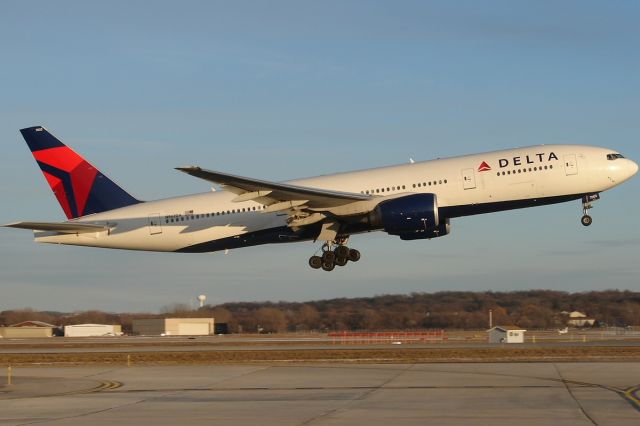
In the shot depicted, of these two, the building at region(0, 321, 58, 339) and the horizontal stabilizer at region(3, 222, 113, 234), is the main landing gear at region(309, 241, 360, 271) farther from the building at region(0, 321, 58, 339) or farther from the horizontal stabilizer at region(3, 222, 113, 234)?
the building at region(0, 321, 58, 339)

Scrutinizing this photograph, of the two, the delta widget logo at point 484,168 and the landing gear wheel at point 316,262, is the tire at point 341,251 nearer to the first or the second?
the landing gear wheel at point 316,262

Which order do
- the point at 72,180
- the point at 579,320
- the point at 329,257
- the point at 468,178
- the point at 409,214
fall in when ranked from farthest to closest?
the point at 579,320
the point at 72,180
the point at 329,257
the point at 468,178
the point at 409,214

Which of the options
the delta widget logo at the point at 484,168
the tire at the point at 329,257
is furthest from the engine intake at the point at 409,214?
the tire at the point at 329,257

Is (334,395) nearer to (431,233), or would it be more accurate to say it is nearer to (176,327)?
(431,233)

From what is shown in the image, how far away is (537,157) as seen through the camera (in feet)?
144

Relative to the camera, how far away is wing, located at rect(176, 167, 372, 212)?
4091 centimetres

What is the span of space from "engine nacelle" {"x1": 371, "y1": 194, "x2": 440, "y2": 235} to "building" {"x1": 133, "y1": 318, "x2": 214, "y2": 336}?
63.2 meters

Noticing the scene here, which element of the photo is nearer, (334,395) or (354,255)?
(334,395)

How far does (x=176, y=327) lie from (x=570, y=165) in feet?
230

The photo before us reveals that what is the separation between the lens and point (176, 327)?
10556 centimetres

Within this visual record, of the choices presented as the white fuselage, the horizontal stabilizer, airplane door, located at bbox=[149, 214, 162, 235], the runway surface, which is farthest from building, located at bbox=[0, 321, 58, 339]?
the runway surface

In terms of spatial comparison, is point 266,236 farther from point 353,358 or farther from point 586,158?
point 586,158

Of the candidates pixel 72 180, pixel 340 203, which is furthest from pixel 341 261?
pixel 72 180

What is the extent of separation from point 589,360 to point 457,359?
6.34m
